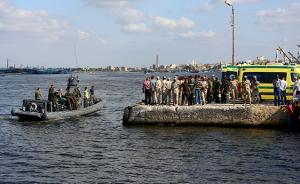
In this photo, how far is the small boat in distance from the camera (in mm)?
30297

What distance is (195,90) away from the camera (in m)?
27.0

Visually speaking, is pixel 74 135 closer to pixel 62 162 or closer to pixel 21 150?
pixel 21 150

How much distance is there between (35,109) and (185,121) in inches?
390

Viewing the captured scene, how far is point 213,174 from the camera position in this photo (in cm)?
1684

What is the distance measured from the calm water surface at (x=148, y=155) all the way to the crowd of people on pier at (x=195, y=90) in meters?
1.99

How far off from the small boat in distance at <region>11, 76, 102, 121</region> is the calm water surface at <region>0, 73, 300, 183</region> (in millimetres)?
1952

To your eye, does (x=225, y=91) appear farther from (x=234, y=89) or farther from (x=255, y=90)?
(x=255, y=90)

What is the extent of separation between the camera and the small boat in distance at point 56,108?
30.3 metres

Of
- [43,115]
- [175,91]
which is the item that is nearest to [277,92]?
[175,91]

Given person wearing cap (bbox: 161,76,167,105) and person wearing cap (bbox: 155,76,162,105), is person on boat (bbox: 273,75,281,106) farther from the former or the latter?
person wearing cap (bbox: 155,76,162,105)

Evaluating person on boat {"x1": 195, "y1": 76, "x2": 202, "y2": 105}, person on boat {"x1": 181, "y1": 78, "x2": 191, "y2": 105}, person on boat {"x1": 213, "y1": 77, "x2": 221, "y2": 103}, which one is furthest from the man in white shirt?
person on boat {"x1": 181, "y1": 78, "x2": 191, "y2": 105}

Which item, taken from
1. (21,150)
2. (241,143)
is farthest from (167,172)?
(21,150)

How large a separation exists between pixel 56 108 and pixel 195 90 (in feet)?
31.9

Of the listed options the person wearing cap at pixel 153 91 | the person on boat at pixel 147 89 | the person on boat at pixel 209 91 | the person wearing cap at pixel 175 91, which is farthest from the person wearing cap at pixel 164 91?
the person on boat at pixel 209 91
